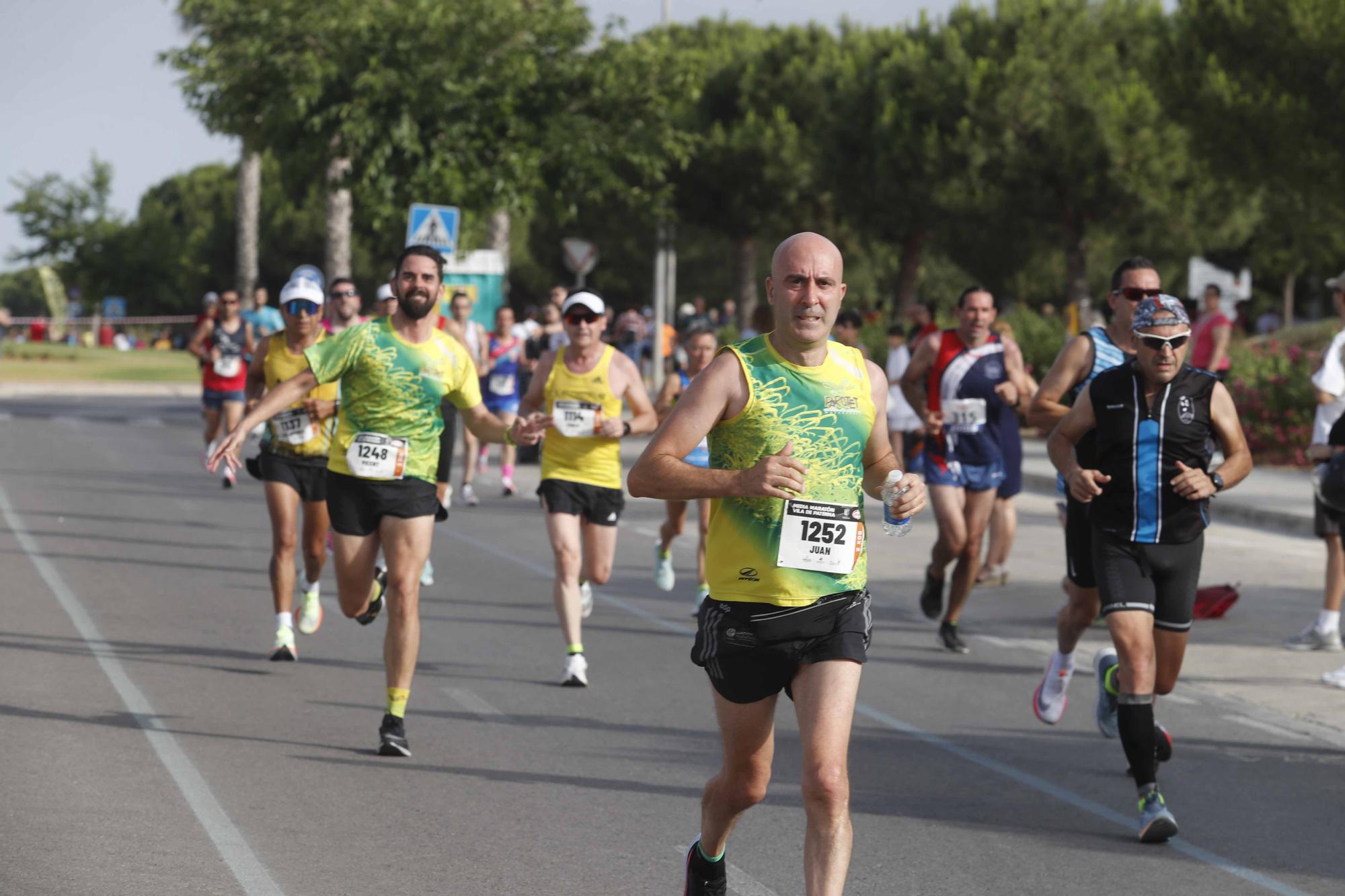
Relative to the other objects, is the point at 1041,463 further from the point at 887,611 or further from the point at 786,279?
the point at 786,279

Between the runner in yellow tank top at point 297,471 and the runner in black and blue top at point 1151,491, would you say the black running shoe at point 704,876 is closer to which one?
the runner in black and blue top at point 1151,491

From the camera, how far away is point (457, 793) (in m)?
→ 6.57

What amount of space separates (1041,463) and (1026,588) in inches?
400

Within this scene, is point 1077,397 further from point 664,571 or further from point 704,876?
point 664,571

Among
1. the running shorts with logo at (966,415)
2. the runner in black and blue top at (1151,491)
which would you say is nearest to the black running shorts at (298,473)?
the running shorts with logo at (966,415)

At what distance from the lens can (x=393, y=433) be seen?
7484 mm

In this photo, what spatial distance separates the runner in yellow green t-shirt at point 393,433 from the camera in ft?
24.0

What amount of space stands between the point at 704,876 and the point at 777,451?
3.87 ft

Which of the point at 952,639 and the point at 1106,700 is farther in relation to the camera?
the point at 952,639

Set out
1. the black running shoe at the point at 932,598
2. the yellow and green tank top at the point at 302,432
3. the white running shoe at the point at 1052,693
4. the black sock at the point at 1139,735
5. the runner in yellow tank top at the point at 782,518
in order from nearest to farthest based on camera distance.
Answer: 1. the runner in yellow tank top at the point at 782,518
2. the black sock at the point at 1139,735
3. the white running shoe at the point at 1052,693
4. the yellow and green tank top at the point at 302,432
5. the black running shoe at the point at 932,598

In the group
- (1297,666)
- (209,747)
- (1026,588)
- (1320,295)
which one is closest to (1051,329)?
(1026,588)

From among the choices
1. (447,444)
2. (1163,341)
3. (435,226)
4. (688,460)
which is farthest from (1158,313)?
(435,226)

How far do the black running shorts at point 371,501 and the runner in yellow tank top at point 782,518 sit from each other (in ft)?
9.28

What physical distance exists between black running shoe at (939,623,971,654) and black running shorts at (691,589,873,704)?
5546 millimetres
